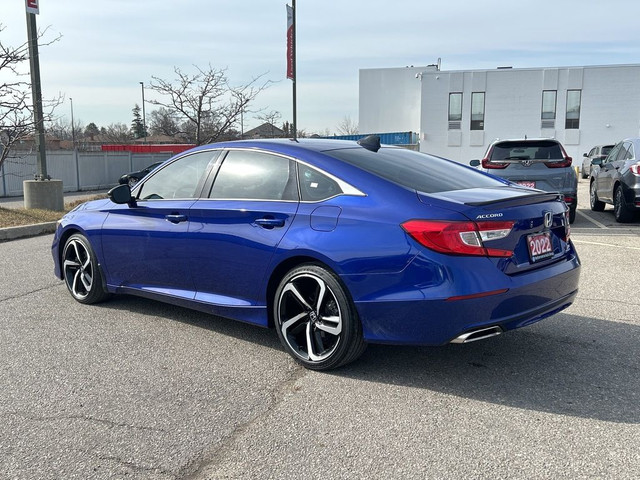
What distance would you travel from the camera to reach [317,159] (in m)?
4.17

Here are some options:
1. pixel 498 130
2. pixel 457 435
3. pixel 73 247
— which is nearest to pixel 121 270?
pixel 73 247

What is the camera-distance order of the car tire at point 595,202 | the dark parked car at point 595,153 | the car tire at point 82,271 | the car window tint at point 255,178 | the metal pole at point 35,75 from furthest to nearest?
the dark parked car at point 595,153 → the car tire at point 595,202 → the metal pole at point 35,75 → the car tire at point 82,271 → the car window tint at point 255,178

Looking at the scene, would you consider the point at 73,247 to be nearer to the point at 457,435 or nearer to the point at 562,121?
the point at 457,435

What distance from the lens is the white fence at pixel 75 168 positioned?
2119 centimetres

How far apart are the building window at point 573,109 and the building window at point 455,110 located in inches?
332

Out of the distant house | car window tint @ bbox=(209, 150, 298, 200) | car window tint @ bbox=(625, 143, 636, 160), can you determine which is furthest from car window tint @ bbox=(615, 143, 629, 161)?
the distant house

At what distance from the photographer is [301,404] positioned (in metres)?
3.47

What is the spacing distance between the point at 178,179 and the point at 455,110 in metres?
47.5

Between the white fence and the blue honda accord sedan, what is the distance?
56.5 feet

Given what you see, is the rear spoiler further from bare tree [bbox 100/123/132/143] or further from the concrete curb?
bare tree [bbox 100/123/132/143]

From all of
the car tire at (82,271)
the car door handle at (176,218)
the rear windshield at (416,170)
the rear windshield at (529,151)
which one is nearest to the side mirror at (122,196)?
the car door handle at (176,218)

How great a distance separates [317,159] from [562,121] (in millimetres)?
48953

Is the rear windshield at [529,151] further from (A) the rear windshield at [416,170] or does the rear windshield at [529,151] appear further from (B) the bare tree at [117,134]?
(B) the bare tree at [117,134]

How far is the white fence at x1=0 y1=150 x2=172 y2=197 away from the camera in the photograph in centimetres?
2119
